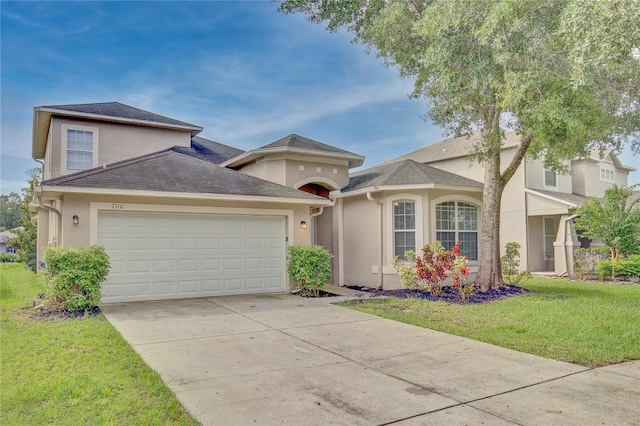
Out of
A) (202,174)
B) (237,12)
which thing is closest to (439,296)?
(202,174)

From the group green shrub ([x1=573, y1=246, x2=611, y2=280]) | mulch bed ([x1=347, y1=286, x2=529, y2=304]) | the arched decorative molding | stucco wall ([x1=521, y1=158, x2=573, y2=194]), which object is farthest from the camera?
stucco wall ([x1=521, y1=158, x2=573, y2=194])

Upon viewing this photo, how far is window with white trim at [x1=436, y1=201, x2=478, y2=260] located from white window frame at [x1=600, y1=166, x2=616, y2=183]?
12.5 m

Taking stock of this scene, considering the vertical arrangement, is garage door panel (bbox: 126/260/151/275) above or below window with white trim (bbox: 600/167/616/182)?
below

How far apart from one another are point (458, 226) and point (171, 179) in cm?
848

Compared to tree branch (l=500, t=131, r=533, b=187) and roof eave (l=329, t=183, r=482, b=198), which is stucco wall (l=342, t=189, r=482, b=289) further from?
tree branch (l=500, t=131, r=533, b=187)

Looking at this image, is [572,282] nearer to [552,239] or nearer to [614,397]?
[552,239]

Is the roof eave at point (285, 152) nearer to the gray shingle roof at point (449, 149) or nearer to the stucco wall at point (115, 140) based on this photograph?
the stucco wall at point (115, 140)

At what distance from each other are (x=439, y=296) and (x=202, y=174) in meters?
7.04

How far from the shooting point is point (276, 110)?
2170 centimetres

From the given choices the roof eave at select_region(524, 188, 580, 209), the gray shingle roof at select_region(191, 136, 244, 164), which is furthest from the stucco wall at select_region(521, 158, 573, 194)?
the gray shingle roof at select_region(191, 136, 244, 164)

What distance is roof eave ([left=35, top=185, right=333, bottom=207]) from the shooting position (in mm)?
8531

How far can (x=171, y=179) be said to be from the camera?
33.8 ft

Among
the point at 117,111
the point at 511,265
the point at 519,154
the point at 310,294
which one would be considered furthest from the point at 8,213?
the point at 519,154

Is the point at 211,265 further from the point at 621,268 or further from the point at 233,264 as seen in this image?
the point at 621,268
